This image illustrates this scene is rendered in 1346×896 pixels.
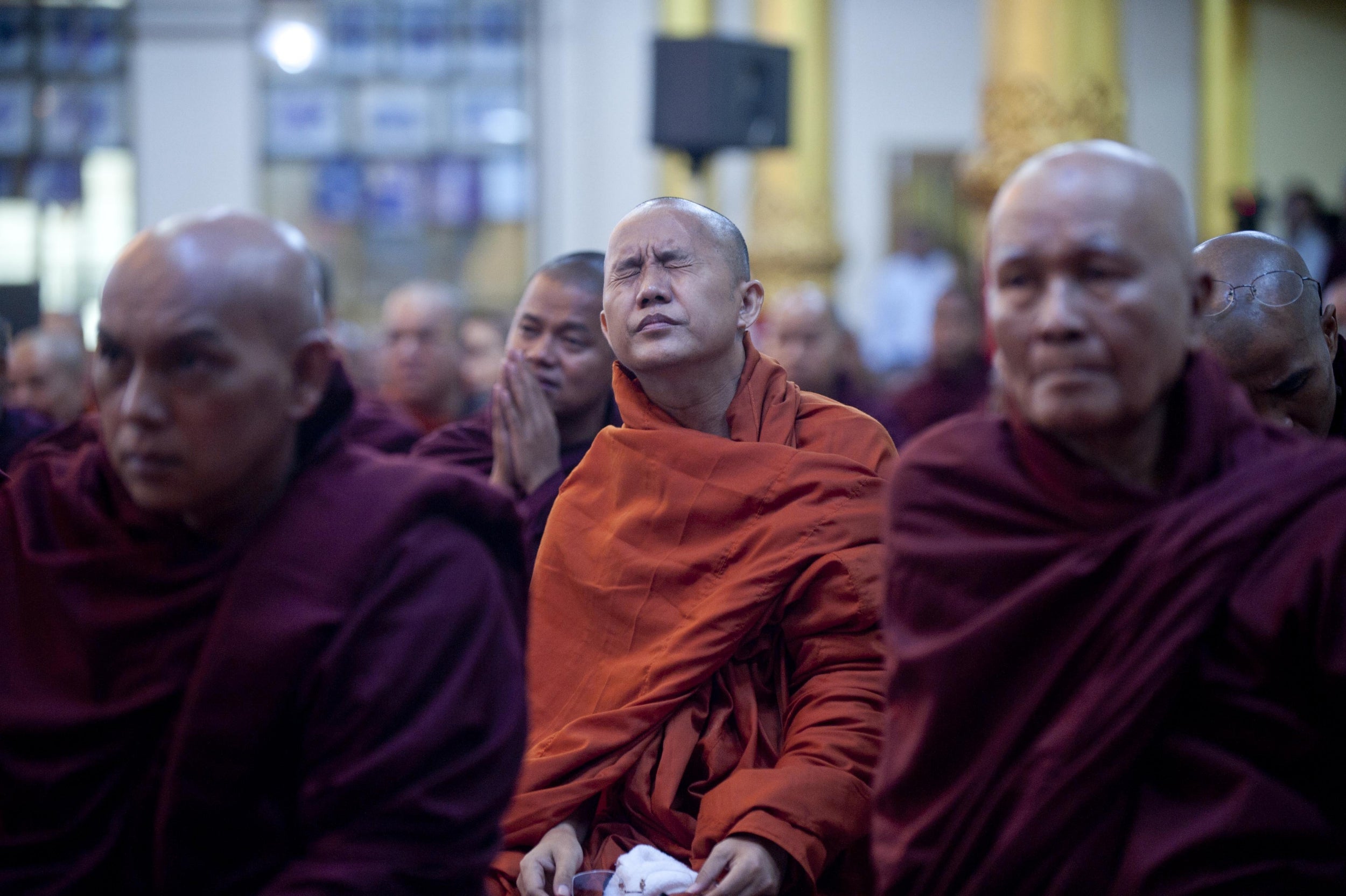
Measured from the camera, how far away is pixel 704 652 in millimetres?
2141

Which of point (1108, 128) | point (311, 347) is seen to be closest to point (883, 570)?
point (311, 347)

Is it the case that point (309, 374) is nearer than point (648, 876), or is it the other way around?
point (309, 374)

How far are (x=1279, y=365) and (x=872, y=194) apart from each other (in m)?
10.0

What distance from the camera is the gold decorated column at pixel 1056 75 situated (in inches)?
226

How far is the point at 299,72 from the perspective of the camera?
12.3 metres

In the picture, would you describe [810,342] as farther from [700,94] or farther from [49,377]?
[49,377]

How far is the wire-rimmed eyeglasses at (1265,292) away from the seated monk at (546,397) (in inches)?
49.2

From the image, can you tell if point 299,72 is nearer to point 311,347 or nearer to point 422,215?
point 422,215

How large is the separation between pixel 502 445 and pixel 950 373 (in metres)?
3.94

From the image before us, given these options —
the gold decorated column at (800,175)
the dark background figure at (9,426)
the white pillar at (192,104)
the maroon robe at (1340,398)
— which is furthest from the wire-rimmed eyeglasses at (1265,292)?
the white pillar at (192,104)

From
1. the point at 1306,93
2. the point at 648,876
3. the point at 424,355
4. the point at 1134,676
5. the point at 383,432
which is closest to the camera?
the point at 1134,676

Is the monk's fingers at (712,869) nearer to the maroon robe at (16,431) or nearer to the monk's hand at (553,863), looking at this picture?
the monk's hand at (553,863)

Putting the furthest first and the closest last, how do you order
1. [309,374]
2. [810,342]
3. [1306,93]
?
[1306,93] → [810,342] → [309,374]

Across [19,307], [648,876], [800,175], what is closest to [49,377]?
[19,307]
